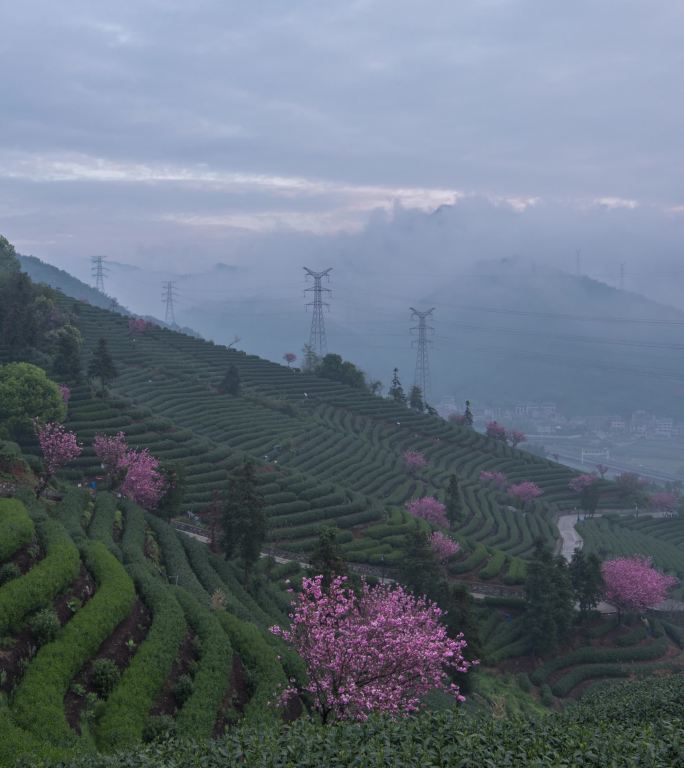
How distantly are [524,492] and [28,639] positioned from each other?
257 ft

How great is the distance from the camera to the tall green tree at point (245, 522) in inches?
1597

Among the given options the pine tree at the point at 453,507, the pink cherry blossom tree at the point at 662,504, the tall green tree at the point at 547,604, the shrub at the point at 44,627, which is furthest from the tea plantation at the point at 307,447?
the shrub at the point at 44,627

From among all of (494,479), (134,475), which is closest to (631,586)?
(134,475)

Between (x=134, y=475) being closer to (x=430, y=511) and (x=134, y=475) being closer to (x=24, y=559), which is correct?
(x=24, y=559)

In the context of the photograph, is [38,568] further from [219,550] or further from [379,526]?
[379,526]

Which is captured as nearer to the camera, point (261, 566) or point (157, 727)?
point (157, 727)

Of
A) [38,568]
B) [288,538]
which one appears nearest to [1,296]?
[288,538]

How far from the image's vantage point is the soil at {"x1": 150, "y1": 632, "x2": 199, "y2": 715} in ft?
66.1

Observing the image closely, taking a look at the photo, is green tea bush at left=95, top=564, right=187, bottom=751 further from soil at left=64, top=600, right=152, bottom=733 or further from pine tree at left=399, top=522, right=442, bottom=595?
pine tree at left=399, top=522, right=442, bottom=595

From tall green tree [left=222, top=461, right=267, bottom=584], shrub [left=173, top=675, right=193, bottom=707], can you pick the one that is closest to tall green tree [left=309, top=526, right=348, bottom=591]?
tall green tree [left=222, top=461, right=267, bottom=584]

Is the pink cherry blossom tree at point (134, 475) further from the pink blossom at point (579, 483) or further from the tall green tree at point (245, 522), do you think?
the pink blossom at point (579, 483)

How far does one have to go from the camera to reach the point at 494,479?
94812 mm

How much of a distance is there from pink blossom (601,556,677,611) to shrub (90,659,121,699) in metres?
45.6

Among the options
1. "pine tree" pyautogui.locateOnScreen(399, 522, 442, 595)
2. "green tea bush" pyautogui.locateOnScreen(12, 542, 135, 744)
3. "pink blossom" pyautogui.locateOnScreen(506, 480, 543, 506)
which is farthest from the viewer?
"pink blossom" pyautogui.locateOnScreen(506, 480, 543, 506)
